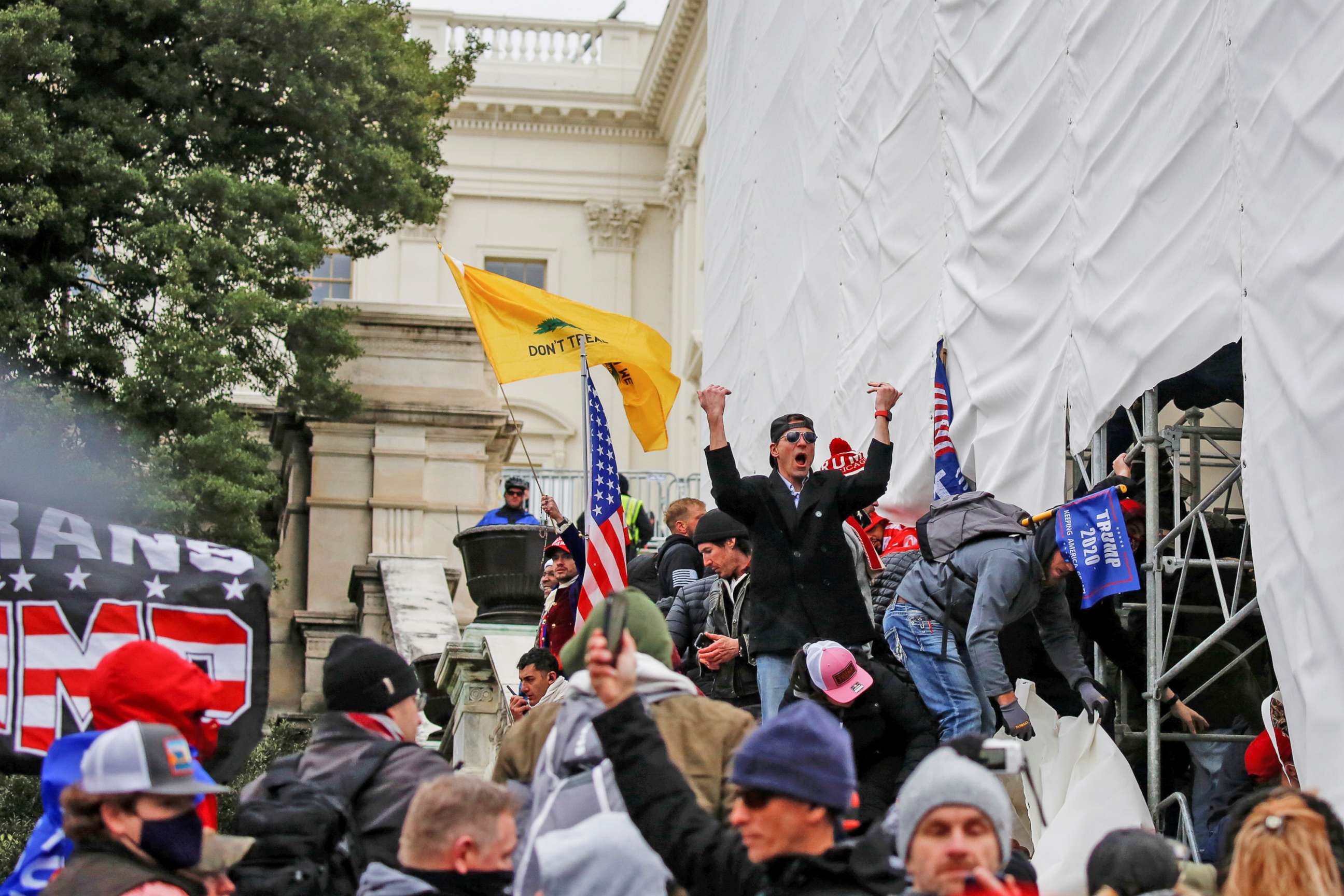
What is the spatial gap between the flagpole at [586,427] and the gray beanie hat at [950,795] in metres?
7.31

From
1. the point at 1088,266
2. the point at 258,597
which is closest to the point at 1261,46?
the point at 1088,266

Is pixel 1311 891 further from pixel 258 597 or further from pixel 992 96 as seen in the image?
pixel 992 96

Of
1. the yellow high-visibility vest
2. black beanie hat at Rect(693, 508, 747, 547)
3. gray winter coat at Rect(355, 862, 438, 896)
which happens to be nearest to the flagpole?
the yellow high-visibility vest

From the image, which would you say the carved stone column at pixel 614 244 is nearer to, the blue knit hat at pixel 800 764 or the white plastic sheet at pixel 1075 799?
the white plastic sheet at pixel 1075 799

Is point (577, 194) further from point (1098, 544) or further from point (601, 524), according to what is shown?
point (1098, 544)

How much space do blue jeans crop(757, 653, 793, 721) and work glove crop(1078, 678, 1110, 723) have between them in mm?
1270

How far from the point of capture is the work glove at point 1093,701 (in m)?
8.20

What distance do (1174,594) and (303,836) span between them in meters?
6.00

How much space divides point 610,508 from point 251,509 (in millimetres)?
6393

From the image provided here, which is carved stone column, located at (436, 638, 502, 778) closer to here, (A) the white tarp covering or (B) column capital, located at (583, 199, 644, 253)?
(A) the white tarp covering

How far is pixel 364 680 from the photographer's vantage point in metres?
5.28

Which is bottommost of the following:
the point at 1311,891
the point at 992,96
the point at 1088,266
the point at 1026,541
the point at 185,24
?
the point at 1311,891

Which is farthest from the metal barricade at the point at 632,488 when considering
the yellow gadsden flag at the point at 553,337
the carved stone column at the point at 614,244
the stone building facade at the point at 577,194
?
the yellow gadsden flag at the point at 553,337

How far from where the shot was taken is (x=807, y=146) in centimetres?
1562
